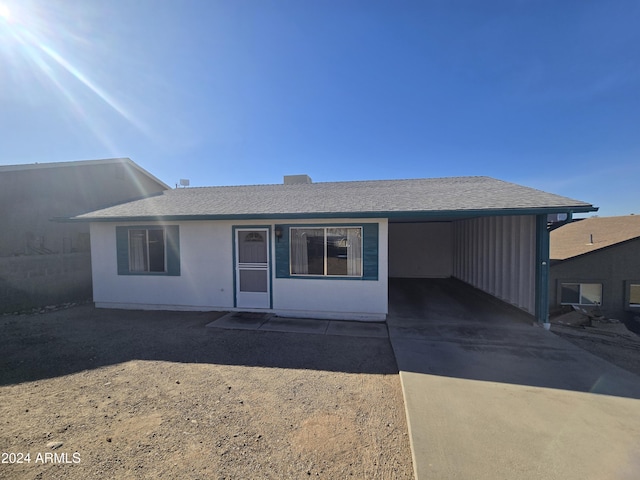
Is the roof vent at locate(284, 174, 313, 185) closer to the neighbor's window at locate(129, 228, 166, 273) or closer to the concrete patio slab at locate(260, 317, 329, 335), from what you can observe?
the neighbor's window at locate(129, 228, 166, 273)

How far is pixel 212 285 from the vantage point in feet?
23.0

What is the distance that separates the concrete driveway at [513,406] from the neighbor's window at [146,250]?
615cm

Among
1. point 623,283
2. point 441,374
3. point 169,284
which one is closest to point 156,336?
point 169,284

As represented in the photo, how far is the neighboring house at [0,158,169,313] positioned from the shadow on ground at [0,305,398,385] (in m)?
1.69

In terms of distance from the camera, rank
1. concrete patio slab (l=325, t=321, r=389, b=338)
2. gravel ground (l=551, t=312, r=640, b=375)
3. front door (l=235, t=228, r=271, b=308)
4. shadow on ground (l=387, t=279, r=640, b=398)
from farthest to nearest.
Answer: front door (l=235, t=228, r=271, b=308) < concrete patio slab (l=325, t=321, r=389, b=338) < gravel ground (l=551, t=312, r=640, b=375) < shadow on ground (l=387, t=279, r=640, b=398)

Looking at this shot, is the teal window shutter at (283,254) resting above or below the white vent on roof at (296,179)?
below

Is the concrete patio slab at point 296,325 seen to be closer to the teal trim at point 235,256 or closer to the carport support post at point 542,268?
the teal trim at point 235,256

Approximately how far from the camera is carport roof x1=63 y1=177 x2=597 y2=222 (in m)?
5.66

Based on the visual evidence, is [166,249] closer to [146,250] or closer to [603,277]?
[146,250]

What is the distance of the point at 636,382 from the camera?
362 centimetres

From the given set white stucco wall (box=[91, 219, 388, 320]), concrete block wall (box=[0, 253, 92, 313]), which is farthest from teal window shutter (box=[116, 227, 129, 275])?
concrete block wall (box=[0, 253, 92, 313])

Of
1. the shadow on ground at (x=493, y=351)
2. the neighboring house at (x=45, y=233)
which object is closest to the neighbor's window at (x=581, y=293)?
the shadow on ground at (x=493, y=351)

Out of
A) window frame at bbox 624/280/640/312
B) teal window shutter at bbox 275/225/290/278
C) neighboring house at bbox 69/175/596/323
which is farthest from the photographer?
window frame at bbox 624/280/640/312

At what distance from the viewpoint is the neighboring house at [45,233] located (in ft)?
25.3
